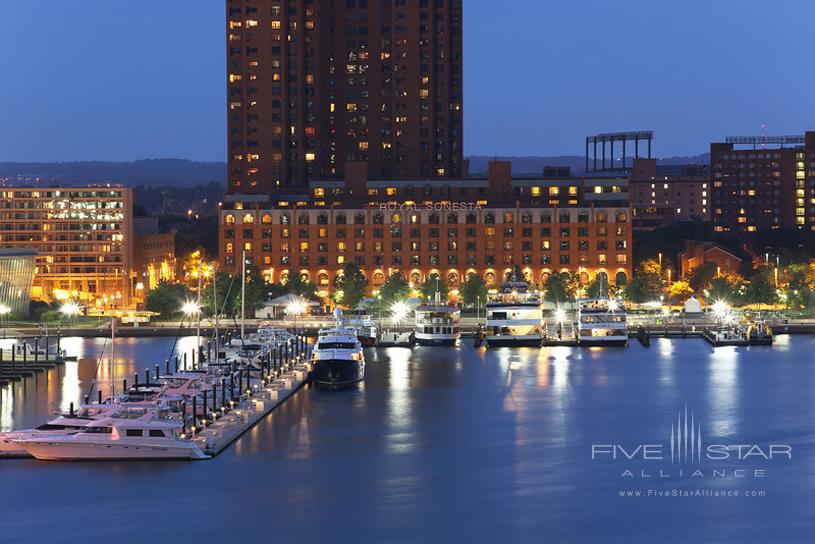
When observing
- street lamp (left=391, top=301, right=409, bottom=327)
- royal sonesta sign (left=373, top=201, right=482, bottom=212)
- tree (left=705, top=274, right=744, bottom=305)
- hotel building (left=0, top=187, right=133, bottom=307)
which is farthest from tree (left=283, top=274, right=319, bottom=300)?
tree (left=705, top=274, right=744, bottom=305)

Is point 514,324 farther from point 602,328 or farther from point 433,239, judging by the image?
point 433,239

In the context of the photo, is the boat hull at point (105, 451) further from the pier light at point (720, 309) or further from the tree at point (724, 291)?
the tree at point (724, 291)

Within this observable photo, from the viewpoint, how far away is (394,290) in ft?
388

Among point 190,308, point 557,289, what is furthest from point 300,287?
point 557,289

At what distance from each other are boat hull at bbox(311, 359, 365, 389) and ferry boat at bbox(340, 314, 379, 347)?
20.6 metres

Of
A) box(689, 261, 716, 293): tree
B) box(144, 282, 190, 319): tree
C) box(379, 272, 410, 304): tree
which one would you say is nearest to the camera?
→ box(144, 282, 190, 319): tree

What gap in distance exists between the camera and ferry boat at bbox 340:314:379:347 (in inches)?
3743

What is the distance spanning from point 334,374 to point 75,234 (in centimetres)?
7103

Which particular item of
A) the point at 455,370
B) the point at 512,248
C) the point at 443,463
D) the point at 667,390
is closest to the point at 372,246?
the point at 512,248

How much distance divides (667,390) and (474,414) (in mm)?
11527

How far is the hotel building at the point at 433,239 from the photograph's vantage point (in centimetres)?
13200

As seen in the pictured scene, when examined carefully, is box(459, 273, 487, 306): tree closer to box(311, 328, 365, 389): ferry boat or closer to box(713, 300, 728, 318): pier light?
box(713, 300, 728, 318): pier light

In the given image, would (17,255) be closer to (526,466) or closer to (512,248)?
(512,248)

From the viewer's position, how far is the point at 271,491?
1897 inches
